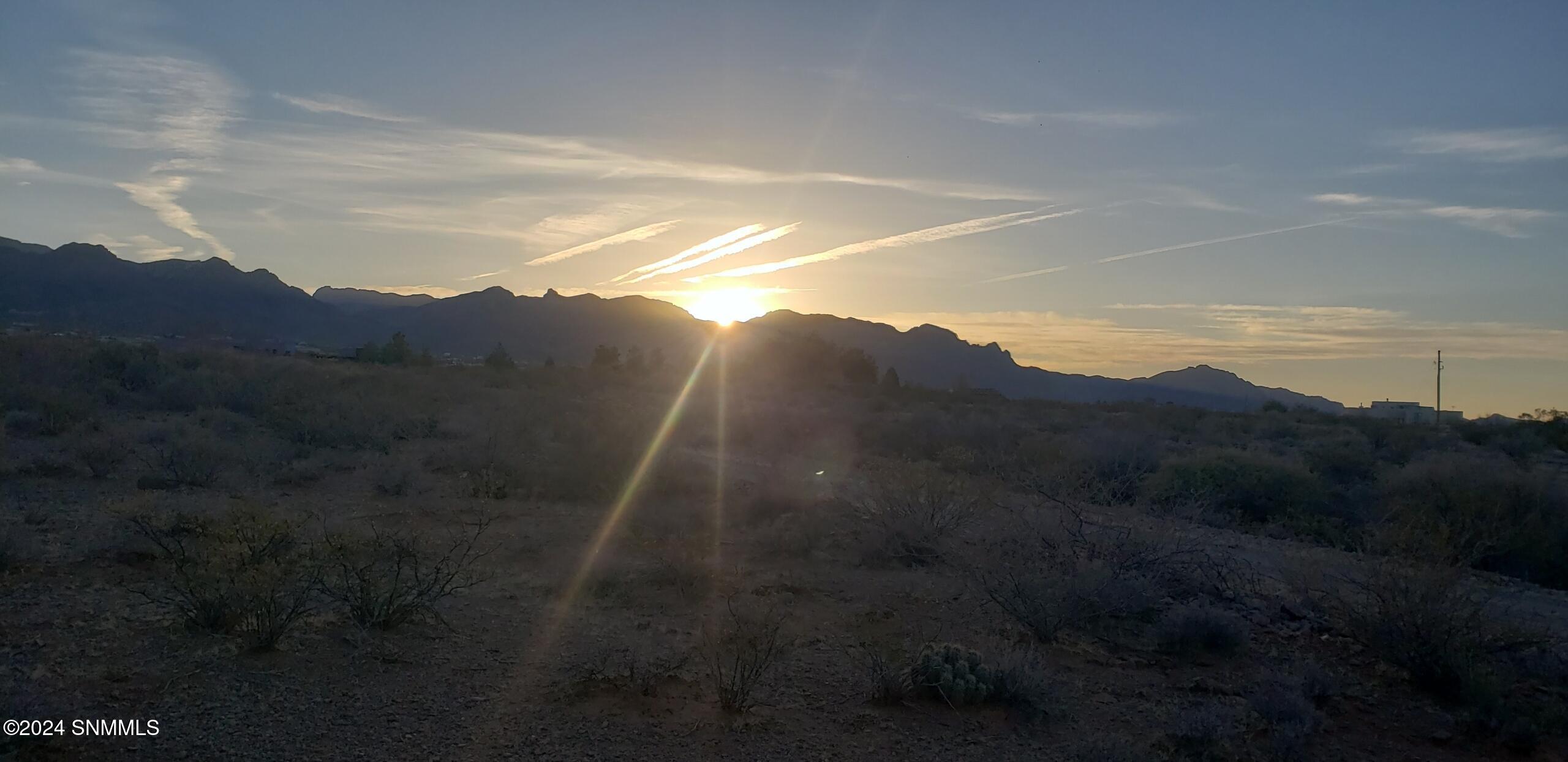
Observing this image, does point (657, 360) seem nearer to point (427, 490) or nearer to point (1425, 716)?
point (427, 490)

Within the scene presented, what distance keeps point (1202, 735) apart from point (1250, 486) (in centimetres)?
1342

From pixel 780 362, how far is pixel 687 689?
2494 inches

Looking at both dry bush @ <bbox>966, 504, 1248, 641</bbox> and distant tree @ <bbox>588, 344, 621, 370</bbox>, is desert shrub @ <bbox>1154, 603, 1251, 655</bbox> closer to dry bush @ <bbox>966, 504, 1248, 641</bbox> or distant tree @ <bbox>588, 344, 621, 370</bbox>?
dry bush @ <bbox>966, 504, 1248, 641</bbox>

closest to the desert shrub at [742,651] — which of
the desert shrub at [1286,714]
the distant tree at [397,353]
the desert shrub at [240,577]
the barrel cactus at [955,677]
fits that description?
the barrel cactus at [955,677]

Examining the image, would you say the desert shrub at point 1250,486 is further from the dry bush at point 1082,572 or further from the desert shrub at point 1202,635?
the desert shrub at point 1202,635

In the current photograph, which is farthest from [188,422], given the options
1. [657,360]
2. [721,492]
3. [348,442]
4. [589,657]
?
[657,360]

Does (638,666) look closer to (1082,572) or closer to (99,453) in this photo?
(1082,572)

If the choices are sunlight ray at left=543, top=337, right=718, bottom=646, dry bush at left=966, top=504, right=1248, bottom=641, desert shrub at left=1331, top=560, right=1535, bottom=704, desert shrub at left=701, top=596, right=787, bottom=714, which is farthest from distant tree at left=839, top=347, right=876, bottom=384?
desert shrub at left=1331, top=560, right=1535, bottom=704

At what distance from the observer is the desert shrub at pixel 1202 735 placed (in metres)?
6.81

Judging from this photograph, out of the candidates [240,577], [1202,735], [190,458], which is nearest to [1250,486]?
[1202,735]

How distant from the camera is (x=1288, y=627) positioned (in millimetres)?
10016

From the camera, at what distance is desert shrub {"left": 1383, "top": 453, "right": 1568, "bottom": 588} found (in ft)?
49.4

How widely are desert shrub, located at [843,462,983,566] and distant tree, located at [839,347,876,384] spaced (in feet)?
189

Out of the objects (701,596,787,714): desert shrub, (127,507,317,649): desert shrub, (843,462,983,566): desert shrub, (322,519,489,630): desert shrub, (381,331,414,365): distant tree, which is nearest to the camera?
(701,596,787,714): desert shrub
